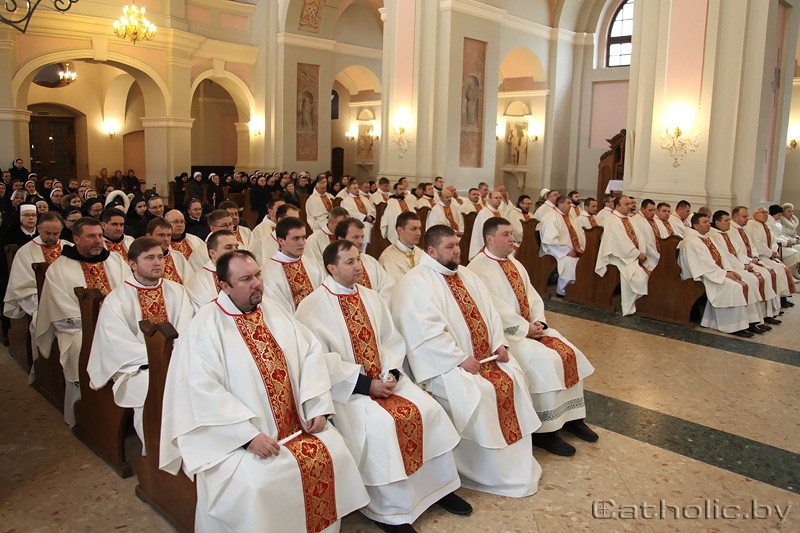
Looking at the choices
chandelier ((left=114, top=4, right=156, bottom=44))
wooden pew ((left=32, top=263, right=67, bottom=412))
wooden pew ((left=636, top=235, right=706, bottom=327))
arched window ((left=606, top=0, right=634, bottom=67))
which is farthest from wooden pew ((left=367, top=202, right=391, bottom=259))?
arched window ((left=606, top=0, right=634, bottom=67))

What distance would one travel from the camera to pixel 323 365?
3453 mm

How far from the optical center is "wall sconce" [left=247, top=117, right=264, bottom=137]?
2006 centimetres

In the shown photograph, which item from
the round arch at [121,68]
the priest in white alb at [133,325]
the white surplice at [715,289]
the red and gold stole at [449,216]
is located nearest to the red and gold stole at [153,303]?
the priest in white alb at [133,325]

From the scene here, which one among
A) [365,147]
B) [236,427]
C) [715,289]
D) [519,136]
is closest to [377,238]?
[715,289]

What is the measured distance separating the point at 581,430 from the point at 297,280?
7.70ft

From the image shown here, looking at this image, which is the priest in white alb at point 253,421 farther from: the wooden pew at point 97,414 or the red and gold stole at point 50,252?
the red and gold stole at point 50,252

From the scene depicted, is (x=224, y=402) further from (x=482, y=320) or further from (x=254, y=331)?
(x=482, y=320)

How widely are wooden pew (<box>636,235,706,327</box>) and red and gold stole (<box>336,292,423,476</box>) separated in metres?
5.22

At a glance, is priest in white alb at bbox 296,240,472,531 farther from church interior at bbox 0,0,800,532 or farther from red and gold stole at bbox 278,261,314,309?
red and gold stole at bbox 278,261,314,309

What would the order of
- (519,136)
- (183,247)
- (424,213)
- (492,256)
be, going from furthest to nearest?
(519,136)
(424,213)
(183,247)
(492,256)

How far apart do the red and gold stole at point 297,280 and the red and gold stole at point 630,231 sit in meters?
4.87

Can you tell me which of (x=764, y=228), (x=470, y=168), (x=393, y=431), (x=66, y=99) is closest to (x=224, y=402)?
(x=393, y=431)

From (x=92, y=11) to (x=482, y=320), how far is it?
15.3m

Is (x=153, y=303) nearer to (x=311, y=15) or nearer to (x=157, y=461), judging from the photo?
(x=157, y=461)
